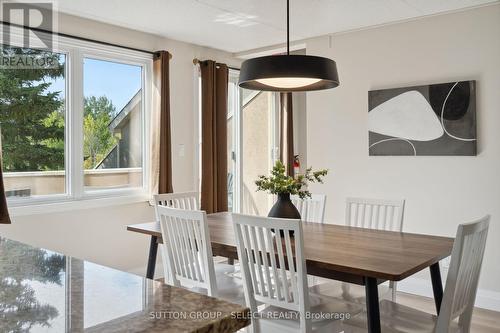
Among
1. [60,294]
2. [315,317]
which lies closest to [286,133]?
[315,317]

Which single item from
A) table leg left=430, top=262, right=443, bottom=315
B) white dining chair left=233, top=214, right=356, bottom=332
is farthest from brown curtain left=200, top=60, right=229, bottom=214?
table leg left=430, top=262, right=443, bottom=315

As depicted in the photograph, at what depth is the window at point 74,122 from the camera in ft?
11.4

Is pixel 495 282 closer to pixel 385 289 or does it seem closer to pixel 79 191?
pixel 385 289

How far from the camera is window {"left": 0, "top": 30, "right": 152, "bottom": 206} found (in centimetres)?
347

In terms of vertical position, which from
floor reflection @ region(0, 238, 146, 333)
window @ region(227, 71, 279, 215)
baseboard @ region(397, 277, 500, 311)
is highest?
window @ region(227, 71, 279, 215)

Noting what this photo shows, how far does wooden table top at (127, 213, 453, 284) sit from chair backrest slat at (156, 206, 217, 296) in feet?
0.46

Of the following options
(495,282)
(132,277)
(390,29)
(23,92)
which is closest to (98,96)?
(23,92)

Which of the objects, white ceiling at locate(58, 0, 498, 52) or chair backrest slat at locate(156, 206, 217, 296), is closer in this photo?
chair backrest slat at locate(156, 206, 217, 296)

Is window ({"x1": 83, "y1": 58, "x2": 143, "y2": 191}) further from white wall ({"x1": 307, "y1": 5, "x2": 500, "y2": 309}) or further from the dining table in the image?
white wall ({"x1": 307, "y1": 5, "x2": 500, "y2": 309})

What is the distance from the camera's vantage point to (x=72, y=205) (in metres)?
3.73

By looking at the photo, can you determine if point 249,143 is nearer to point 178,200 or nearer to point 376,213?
point 178,200

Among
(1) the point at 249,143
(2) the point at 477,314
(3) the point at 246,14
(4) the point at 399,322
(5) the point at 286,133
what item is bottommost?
(2) the point at 477,314

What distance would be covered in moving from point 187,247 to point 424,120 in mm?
2419

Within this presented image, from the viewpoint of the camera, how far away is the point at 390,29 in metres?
4.04
